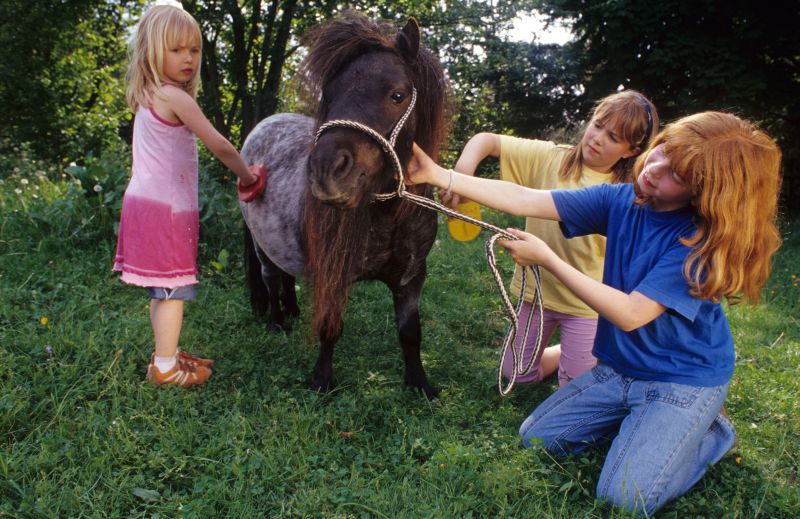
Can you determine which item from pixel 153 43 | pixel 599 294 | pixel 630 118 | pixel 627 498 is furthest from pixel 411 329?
pixel 153 43

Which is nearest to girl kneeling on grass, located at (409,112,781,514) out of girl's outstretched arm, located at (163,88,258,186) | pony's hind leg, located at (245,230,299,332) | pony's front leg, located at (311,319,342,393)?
girl's outstretched arm, located at (163,88,258,186)

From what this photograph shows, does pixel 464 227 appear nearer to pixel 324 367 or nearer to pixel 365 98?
pixel 365 98

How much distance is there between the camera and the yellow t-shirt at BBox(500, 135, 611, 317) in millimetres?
3031

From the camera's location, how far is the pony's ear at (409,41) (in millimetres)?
2170

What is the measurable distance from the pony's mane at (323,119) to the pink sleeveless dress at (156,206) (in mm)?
680

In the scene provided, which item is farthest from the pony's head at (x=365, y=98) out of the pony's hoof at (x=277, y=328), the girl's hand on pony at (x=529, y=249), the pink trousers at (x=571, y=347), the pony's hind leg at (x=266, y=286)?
the pony's hoof at (x=277, y=328)

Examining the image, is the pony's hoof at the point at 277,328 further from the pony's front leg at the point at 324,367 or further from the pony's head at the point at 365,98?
the pony's head at the point at 365,98

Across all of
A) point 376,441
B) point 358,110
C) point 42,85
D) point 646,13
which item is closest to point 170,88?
point 358,110

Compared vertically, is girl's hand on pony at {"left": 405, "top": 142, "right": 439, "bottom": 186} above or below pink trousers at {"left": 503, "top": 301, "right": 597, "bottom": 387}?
above

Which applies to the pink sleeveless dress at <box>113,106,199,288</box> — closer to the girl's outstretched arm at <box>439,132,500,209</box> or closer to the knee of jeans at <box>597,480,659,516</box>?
the girl's outstretched arm at <box>439,132,500,209</box>

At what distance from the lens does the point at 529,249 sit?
209 cm

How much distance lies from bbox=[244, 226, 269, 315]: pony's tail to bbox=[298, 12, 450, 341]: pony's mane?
54.3 inches

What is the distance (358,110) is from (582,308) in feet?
6.02

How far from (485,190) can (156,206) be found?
5.23 feet
